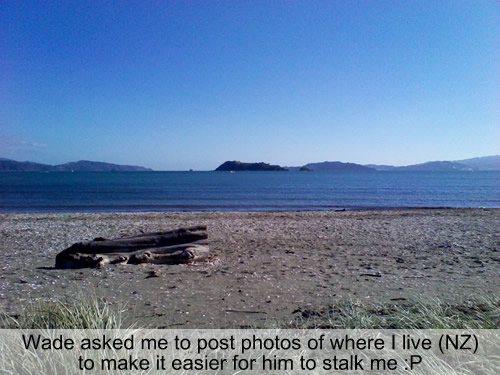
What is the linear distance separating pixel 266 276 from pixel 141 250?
332 centimetres

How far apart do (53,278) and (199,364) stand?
552 cm

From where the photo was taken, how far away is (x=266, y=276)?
809cm

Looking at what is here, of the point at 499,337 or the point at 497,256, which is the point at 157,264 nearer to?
the point at 499,337

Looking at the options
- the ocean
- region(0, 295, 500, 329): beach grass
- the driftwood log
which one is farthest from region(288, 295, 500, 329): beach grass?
the ocean

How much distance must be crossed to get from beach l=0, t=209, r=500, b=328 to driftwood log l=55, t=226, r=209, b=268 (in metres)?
0.29

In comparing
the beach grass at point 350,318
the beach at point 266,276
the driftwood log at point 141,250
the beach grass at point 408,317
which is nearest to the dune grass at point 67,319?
the beach grass at point 350,318

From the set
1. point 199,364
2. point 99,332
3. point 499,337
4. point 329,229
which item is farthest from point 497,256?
point 99,332

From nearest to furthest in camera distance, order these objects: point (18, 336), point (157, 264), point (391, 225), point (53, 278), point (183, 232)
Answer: point (18, 336)
point (53, 278)
point (157, 264)
point (183, 232)
point (391, 225)

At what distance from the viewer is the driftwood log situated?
889 centimetres

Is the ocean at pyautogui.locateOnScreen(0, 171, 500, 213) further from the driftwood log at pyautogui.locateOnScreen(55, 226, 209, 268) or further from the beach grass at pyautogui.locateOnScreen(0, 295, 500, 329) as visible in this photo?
the beach grass at pyautogui.locateOnScreen(0, 295, 500, 329)

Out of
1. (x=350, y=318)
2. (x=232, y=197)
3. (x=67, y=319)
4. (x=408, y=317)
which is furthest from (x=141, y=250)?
(x=232, y=197)

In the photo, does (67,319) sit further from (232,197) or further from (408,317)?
(232,197)

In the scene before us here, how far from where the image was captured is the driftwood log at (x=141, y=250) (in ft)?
29.2

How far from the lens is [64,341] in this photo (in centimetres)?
348
